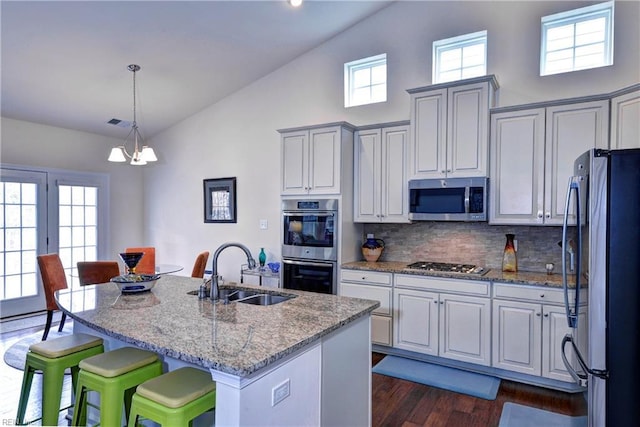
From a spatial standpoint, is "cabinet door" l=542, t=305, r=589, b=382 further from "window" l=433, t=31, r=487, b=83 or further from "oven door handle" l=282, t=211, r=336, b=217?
"window" l=433, t=31, r=487, b=83

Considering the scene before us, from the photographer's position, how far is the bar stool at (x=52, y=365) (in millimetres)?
2016

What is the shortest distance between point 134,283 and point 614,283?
2684 mm

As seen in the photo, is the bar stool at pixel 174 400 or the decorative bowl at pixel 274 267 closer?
the bar stool at pixel 174 400

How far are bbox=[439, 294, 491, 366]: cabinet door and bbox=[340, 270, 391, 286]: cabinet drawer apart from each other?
536 millimetres

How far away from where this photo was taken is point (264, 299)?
248cm

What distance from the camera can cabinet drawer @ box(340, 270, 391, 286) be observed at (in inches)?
142

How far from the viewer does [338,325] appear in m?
1.81

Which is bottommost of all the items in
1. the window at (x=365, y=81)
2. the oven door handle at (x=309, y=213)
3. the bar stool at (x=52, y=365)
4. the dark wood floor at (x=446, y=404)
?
the dark wood floor at (x=446, y=404)

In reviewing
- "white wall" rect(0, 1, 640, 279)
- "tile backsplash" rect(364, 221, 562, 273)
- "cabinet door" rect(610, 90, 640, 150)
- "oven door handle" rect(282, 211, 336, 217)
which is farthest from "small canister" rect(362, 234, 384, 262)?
"cabinet door" rect(610, 90, 640, 150)

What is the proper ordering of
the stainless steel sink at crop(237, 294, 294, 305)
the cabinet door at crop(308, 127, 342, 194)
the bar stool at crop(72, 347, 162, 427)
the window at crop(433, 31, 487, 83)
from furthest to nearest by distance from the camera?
the cabinet door at crop(308, 127, 342, 194)
the window at crop(433, 31, 487, 83)
the stainless steel sink at crop(237, 294, 294, 305)
the bar stool at crop(72, 347, 162, 427)

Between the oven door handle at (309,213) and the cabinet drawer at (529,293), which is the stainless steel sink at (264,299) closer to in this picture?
the oven door handle at (309,213)

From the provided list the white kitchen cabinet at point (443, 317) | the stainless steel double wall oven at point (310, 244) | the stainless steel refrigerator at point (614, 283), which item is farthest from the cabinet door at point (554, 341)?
the stainless steel double wall oven at point (310, 244)

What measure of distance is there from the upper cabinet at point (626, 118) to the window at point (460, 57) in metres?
1.22

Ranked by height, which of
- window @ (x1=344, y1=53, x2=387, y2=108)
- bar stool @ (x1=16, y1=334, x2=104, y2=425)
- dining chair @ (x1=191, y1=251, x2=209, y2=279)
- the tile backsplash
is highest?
window @ (x1=344, y1=53, x2=387, y2=108)
